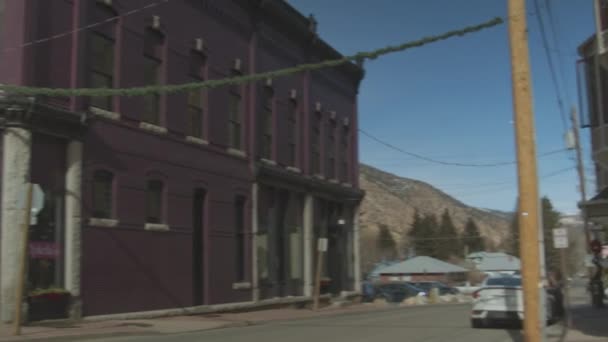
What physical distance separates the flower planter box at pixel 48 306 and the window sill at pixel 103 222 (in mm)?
1976

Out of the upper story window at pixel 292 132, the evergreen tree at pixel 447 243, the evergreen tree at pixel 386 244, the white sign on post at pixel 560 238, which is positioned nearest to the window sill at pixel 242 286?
the upper story window at pixel 292 132

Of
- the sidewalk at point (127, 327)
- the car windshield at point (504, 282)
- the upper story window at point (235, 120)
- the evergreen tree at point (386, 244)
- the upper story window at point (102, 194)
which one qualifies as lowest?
the sidewalk at point (127, 327)

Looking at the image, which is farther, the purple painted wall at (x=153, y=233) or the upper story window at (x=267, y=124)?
the upper story window at (x=267, y=124)

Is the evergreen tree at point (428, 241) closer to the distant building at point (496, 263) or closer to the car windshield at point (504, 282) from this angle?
the distant building at point (496, 263)

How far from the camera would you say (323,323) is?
20.1 m

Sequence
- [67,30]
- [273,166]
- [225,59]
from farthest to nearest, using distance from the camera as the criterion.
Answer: [273,166], [225,59], [67,30]

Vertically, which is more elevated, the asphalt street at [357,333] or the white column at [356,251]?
the white column at [356,251]

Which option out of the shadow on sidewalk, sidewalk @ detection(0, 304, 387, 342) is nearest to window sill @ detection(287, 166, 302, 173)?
sidewalk @ detection(0, 304, 387, 342)

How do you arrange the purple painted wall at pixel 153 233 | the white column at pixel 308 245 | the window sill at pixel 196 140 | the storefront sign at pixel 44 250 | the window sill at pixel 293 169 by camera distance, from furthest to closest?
the white column at pixel 308 245 → the window sill at pixel 293 169 → the window sill at pixel 196 140 → the purple painted wall at pixel 153 233 → the storefront sign at pixel 44 250

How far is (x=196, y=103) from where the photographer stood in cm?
2434

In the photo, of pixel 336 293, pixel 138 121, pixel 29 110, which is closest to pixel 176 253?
pixel 138 121

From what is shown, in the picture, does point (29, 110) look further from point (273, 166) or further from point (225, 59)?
point (273, 166)

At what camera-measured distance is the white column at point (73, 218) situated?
17.9 m

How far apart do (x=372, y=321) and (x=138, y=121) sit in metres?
8.84
